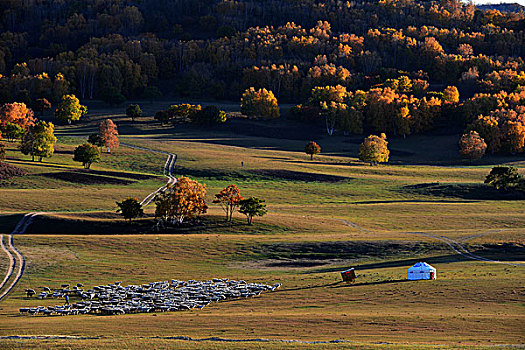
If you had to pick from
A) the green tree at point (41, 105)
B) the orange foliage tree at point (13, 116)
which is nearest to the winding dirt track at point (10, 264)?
the orange foliage tree at point (13, 116)

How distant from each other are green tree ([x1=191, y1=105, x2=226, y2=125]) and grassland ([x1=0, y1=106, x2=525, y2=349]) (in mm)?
31452

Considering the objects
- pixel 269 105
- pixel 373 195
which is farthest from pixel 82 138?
→ pixel 373 195

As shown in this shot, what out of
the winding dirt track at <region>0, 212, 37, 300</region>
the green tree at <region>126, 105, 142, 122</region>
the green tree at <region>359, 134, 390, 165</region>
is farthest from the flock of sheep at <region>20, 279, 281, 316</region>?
the green tree at <region>126, 105, 142, 122</region>

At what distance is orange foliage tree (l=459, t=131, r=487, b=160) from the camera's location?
15038 cm

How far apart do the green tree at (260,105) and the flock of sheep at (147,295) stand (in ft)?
458

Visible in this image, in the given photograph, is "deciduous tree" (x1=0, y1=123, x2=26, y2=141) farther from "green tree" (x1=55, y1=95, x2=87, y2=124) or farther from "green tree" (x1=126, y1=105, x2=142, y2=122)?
"green tree" (x1=126, y1=105, x2=142, y2=122)

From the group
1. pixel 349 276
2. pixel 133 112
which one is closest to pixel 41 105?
pixel 133 112

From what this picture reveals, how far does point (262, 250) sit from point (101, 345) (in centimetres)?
3838

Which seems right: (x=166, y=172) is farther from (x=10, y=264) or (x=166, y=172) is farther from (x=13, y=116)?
(x=10, y=264)

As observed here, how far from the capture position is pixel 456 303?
47188mm

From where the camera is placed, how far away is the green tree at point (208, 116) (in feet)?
593

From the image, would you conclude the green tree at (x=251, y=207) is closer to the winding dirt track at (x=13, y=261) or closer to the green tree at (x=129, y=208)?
the green tree at (x=129, y=208)

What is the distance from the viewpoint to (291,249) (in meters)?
72.1

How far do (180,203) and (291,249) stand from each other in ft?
53.9
